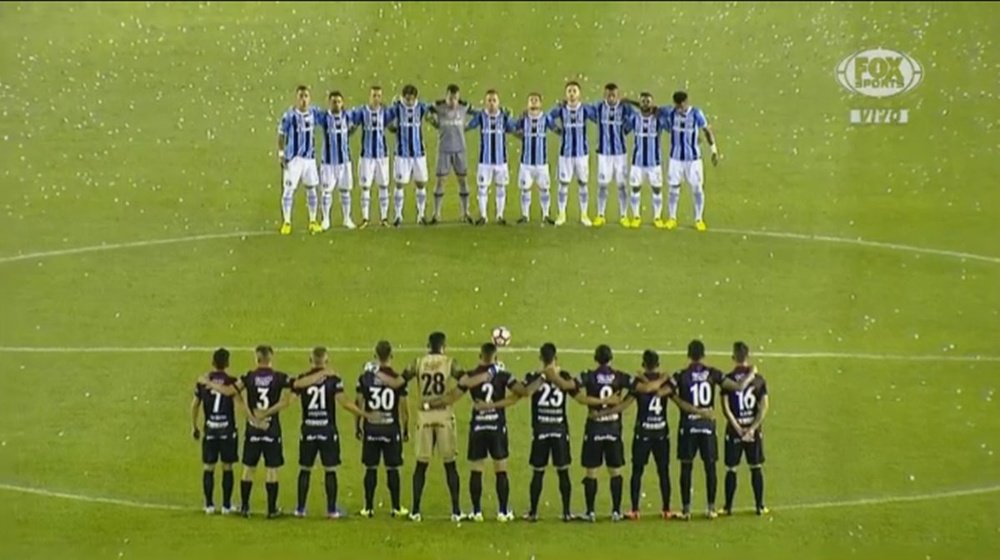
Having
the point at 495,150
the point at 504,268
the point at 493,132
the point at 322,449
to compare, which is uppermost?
the point at 493,132

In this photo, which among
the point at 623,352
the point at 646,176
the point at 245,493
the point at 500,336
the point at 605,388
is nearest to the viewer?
the point at 605,388

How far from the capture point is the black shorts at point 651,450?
2953 centimetres

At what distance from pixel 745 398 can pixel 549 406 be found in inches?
92.7

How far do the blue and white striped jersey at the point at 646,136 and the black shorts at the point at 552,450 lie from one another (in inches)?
406

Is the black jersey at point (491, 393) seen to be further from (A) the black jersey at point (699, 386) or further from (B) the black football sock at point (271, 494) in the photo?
(B) the black football sock at point (271, 494)

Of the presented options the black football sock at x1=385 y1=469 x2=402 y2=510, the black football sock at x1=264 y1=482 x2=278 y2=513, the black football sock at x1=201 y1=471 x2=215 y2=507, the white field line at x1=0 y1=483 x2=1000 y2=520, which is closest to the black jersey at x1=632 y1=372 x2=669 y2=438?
the white field line at x1=0 y1=483 x2=1000 y2=520

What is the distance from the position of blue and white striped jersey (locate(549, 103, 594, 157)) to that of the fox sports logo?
8.70m

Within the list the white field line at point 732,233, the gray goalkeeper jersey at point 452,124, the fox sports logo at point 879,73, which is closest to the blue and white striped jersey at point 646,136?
the white field line at point 732,233

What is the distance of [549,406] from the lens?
2941 centimetres

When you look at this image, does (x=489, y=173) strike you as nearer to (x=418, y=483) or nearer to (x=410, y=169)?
(x=410, y=169)

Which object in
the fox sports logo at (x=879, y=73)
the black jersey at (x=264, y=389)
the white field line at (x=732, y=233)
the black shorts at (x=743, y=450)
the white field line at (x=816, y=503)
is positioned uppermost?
the fox sports logo at (x=879, y=73)

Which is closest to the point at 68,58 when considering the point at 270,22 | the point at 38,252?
the point at 270,22

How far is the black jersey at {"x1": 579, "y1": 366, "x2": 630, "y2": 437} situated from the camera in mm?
29375

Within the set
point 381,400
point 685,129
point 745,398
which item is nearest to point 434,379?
point 381,400
